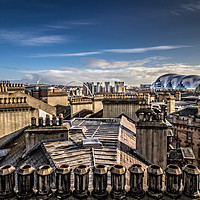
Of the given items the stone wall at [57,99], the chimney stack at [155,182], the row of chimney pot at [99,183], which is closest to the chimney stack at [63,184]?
the row of chimney pot at [99,183]

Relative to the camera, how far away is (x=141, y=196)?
207 inches

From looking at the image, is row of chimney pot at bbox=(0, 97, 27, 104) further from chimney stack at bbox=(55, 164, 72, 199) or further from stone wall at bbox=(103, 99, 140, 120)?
chimney stack at bbox=(55, 164, 72, 199)

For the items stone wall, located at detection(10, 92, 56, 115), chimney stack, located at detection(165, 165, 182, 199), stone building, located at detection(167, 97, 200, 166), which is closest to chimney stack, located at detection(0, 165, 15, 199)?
chimney stack, located at detection(165, 165, 182, 199)

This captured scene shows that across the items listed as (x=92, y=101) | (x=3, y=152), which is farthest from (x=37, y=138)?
(x=92, y=101)

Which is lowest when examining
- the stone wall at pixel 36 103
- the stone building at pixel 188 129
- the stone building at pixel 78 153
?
the stone building at pixel 188 129

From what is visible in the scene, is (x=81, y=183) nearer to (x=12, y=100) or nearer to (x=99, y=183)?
(x=99, y=183)

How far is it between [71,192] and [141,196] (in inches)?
84.8

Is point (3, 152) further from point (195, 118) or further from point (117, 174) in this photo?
point (195, 118)

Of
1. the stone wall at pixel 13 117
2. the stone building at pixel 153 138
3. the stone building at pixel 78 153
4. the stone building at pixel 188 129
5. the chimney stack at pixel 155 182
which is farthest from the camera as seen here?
the stone building at pixel 188 129

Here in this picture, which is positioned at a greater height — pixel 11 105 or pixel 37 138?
pixel 11 105

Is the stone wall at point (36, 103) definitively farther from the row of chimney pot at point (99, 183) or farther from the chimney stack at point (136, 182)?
the chimney stack at point (136, 182)

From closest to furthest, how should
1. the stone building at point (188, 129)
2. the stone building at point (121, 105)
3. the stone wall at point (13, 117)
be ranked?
the stone wall at point (13, 117)
the stone building at point (121, 105)
the stone building at point (188, 129)

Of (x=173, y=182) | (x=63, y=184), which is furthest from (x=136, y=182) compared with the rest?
(x=63, y=184)

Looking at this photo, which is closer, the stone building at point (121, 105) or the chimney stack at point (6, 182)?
the chimney stack at point (6, 182)
